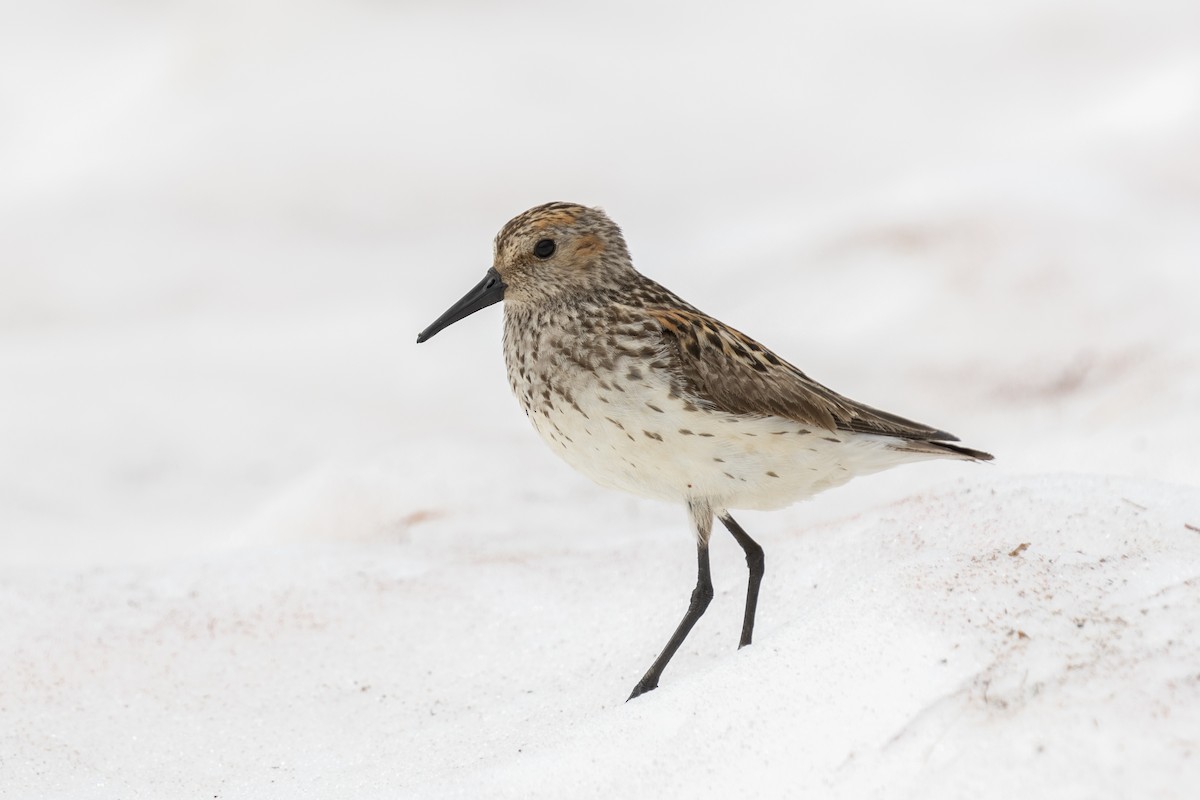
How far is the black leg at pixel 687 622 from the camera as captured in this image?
4.58 metres

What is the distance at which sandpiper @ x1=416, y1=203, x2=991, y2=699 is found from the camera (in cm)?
447

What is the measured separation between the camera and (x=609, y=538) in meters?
6.84

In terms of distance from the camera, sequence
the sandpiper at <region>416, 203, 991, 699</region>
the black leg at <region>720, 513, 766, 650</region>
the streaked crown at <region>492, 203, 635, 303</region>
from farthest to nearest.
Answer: the streaked crown at <region>492, 203, 635, 303</region>
the black leg at <region>720, 513, 766, 650</region>
the sandpiper at <region>416, 203, 991, 699</region>

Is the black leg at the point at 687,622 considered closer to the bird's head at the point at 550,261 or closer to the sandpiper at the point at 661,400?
the sandpiper at the point at 661,400

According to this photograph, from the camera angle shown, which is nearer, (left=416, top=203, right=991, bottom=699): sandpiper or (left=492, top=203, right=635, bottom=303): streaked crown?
(left=416, top=203, right=991, bottom=699): sandpiper

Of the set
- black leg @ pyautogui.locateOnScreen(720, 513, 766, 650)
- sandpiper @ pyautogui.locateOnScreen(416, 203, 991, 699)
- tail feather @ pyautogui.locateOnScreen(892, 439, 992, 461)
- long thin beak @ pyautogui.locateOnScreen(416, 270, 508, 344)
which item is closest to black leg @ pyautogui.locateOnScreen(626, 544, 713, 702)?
sandpiper @ pyautogui.locateOnScreen(416, 203, 991, 699)

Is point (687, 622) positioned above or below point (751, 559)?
below

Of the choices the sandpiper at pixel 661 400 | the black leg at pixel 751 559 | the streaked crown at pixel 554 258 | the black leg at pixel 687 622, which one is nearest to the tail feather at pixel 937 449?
the sandpiper at pixel 661 400

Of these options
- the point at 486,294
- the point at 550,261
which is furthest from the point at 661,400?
the point at 486,294

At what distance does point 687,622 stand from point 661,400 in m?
0.87

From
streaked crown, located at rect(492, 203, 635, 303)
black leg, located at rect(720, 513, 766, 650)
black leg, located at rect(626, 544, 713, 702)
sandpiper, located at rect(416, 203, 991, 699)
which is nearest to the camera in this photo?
sandpiper, located at rect(416, 203, 991, 699)

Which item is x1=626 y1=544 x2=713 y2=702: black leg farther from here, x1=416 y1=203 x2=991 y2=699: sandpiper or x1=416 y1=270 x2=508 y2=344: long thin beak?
x1=416 y1=270 x2=508 y2=344: long thin beak

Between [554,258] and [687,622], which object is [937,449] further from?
[554,258]

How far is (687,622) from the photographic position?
15.7 ft
